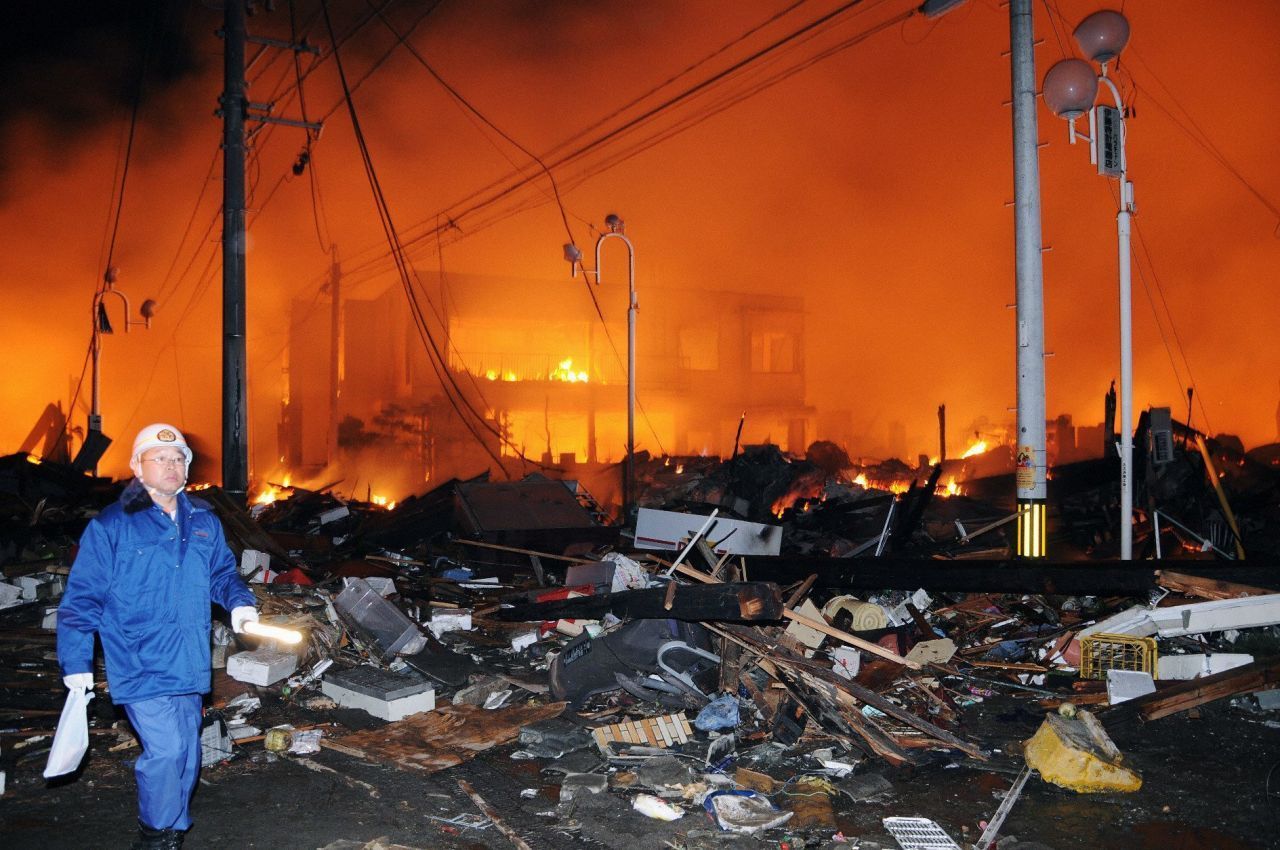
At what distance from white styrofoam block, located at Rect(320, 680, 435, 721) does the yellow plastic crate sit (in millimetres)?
5504

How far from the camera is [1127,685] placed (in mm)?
6461

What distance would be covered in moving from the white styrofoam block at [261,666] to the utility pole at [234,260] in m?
4.97

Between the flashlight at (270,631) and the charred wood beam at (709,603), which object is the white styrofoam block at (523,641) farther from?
the flashlight at (270,631)

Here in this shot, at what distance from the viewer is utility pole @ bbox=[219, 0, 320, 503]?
1187 centimetres

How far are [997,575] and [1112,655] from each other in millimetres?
1569

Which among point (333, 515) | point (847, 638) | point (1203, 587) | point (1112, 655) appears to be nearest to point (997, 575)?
point (1112, 655)

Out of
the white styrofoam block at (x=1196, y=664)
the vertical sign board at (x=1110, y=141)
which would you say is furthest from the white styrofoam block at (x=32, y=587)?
the vertical sign board at (x=1110, y=141)

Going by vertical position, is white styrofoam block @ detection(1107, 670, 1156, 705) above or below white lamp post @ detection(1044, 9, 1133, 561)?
below

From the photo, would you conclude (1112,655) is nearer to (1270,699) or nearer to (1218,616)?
(1218,616)

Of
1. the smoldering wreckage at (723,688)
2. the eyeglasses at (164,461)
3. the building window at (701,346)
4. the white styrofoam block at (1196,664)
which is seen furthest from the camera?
the building window at (701,346)

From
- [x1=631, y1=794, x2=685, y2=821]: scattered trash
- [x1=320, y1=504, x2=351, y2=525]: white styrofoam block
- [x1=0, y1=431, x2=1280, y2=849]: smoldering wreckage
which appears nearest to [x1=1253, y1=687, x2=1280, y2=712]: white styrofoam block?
[x1=0, y1=431, x2=1280, y2=849]: smoldering wreckage

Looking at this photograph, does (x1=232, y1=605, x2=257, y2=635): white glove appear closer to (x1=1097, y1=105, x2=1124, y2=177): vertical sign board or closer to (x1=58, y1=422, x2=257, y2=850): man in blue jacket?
(x1=58, y1=422, x2=257, y2=850): man in blue jacket

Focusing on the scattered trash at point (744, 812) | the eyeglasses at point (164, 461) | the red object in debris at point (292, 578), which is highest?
the eyeglasses at point (164, 461)

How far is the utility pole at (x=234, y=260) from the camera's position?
11867mm
